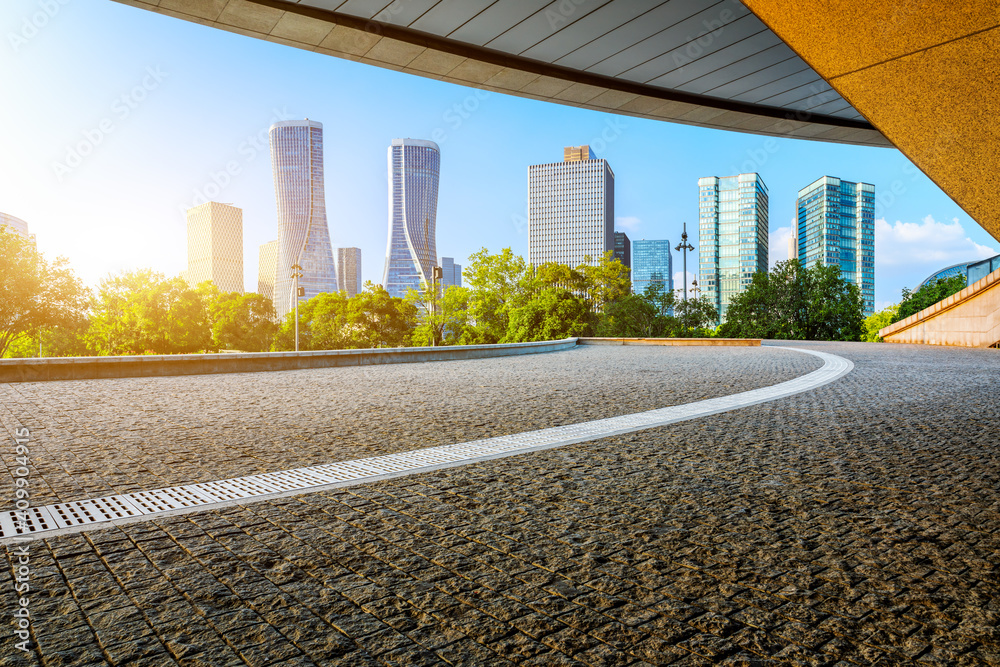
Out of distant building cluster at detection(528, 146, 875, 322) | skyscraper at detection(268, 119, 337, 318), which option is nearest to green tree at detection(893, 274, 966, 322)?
distant building cluster at detection(528, 146, 875, 322)

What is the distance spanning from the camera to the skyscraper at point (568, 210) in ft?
431

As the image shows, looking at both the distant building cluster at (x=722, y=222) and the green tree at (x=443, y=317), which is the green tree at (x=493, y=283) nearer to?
the green tree at (x=443, y=317)

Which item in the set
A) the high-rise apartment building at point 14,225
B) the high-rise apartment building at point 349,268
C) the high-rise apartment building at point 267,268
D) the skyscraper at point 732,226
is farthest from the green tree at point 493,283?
the high-rise apartment building at point 349,268

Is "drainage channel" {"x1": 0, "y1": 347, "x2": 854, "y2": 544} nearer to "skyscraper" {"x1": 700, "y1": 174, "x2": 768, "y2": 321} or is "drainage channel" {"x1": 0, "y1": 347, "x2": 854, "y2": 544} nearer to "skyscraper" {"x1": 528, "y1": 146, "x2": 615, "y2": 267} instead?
"skyscraper" {"x1": 700, "y1": 174, "x2": 768, "y2": 321}

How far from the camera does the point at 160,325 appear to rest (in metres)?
52.1

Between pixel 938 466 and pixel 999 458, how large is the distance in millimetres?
716

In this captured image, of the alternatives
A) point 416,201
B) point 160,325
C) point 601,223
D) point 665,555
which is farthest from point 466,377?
point 416,201

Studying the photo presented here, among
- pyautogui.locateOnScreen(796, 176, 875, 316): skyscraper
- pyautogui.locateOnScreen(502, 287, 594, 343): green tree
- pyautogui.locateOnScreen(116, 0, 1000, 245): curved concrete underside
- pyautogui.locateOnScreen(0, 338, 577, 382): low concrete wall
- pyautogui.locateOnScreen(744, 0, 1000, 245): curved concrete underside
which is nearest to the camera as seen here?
pyautogui.locateOnScreen(744, 0, 1000, 245): curved concrete underside

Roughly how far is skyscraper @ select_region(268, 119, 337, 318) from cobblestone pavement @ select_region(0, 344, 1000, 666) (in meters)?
133

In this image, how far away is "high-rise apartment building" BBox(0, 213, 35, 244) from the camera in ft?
126

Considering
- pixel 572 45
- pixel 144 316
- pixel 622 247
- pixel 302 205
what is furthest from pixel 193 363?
pixel 622 247

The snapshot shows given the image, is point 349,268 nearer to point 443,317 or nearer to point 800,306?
point 443,317

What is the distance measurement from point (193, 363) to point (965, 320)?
27.3 m

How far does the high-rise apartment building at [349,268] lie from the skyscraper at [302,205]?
43.4 meters
